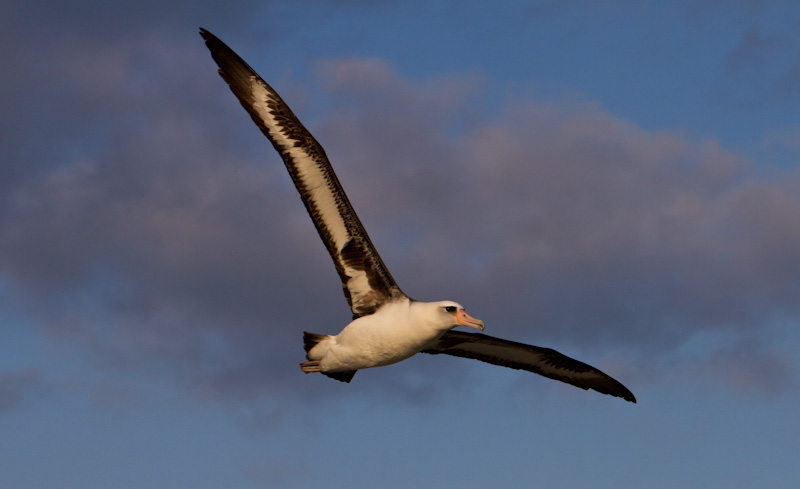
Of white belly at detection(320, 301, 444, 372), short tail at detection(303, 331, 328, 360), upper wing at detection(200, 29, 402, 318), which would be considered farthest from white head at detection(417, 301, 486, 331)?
short tail at detection(303, 331, 328, 360)

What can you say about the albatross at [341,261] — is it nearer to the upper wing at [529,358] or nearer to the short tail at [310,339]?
the short tail at [310,339]

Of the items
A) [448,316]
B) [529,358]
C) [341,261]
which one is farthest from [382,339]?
[529,358]

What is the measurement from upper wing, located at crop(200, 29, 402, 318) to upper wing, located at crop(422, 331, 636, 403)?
2.64m

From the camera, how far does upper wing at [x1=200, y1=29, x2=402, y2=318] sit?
1742cm

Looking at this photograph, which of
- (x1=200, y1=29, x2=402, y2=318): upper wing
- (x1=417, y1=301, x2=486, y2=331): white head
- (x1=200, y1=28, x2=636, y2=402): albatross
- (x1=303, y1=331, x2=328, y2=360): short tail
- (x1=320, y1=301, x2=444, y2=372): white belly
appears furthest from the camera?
(x1=303, y1=331, x2=328, y2=360): short tail

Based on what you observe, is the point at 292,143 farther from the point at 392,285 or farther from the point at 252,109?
the point at 392,285

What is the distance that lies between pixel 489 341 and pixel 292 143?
5.79 metres

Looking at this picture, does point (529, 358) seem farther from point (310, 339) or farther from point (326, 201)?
point (326, 201)

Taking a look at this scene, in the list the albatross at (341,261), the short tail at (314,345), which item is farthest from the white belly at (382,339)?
the short tail at (314,345)

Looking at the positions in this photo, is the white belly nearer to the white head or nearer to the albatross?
the albatross

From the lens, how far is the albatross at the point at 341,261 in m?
16.8

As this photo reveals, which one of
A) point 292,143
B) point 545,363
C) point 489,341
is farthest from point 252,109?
point 545,363

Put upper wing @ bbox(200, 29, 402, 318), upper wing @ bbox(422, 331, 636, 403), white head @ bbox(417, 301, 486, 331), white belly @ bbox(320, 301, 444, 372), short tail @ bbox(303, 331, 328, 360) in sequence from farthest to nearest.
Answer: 1. upper wing @ bbox(422, 331, 636, 403)
2. short tail @ bbox(303, 331, 328, 360)
3. upper wing @ bbox(200, 29, 402, 318)
4. white belly @ bbox(320, 301, 444, 372)
5. white head @ bbox(417, 301, 486, 331)

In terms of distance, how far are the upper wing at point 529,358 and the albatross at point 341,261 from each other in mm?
2615
